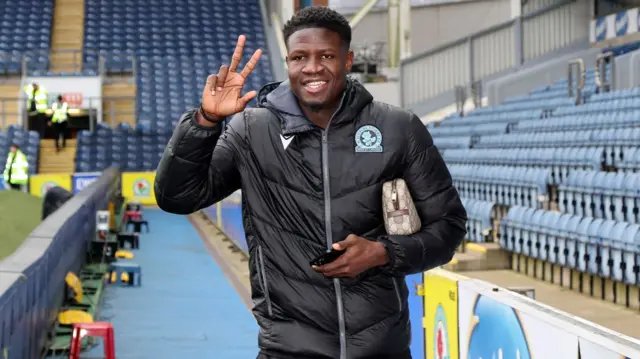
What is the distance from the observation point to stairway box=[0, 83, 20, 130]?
2991 cm

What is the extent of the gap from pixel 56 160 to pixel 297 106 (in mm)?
27212

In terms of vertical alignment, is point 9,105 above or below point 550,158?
above

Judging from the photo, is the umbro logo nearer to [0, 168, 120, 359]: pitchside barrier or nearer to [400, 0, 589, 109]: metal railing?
[0, 168, 120, 359]: pitchside barrier

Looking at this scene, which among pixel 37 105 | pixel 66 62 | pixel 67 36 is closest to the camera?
pixel 37 105

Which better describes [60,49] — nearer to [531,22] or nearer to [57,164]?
[57,164]

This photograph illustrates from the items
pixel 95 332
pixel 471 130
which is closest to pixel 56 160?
pixel 471 130

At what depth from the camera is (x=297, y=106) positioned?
8.93 ft

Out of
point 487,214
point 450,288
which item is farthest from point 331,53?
point 487,214

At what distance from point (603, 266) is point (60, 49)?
2635 centimetres

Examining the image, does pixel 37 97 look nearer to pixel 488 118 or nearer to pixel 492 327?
pixel 488 118

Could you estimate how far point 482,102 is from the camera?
23.8m

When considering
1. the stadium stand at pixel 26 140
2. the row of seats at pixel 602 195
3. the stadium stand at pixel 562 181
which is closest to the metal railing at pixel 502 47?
the stadium stand at pixel 562 181

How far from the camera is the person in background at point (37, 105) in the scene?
92.3 feet

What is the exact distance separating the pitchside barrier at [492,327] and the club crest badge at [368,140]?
3.49 feet
